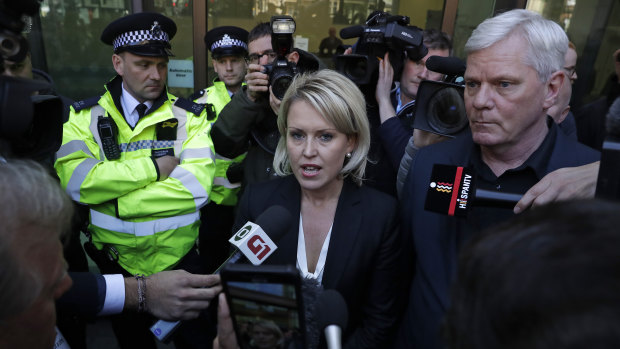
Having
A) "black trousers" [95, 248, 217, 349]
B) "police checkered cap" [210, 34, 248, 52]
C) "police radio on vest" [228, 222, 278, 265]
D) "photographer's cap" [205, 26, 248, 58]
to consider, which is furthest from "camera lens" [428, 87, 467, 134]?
"police checkered cap" [210, 34, 248, 52]

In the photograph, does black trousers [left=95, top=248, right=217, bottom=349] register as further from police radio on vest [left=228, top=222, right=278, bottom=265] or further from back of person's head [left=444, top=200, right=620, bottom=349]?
back of person's head [left=444, top=200, right=620, bottom=349]

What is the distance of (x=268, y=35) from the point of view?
288 cm

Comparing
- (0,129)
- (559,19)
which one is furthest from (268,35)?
(559,19)

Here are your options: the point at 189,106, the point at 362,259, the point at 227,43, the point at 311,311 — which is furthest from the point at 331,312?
the point at 227,43

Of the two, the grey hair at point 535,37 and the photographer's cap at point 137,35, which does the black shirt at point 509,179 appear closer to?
the grey hair at point 535,37

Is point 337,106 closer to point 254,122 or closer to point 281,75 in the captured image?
point 281,75

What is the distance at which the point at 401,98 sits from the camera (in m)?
2.63

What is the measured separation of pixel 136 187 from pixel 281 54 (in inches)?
38.4

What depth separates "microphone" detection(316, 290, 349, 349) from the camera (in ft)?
2.78

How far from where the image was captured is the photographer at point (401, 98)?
6.72 feet

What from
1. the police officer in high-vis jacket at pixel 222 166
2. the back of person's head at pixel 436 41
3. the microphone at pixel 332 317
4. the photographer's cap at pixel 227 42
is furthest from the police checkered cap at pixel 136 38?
the microphone at pixel 332 317

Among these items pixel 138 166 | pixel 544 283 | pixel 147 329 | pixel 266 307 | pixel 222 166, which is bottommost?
pixel 147 329

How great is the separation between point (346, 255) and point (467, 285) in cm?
112

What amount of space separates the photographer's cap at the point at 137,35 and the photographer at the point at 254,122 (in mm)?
662
